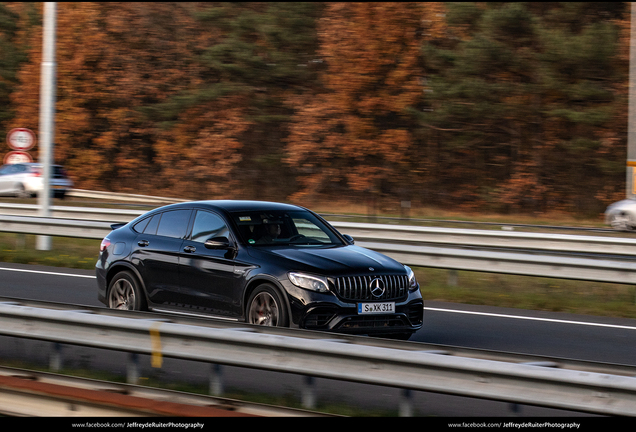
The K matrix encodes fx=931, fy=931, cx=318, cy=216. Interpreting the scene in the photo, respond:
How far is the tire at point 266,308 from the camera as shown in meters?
8.46

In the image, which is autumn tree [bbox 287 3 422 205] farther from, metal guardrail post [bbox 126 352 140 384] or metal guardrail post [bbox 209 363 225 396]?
metal guardrail post [bbox 209 363 225 396]

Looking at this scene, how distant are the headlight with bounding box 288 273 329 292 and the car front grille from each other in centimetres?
9

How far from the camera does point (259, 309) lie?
8.77 m

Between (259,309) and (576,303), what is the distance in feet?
19.6

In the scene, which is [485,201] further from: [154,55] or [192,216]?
[192,216]

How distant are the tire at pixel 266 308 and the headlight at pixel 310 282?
232 mm

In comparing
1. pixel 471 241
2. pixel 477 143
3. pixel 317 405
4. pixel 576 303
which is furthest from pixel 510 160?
pixel 317 405

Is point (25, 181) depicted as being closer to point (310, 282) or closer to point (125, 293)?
point (125, 293)

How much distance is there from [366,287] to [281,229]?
53.5 inches

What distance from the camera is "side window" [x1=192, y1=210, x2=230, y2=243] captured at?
9469 millimetres

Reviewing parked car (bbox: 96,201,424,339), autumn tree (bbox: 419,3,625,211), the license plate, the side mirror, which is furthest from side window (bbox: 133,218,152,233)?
autumn tree (bbox: 419,3,625,211)

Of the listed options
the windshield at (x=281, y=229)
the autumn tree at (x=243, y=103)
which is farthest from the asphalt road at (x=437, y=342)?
the autumn tree at (x=243, y=103)

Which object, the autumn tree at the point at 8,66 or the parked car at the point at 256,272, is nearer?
the parked car at the point at 256,272

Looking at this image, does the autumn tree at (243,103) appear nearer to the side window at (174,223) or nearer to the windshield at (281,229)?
the side window at (174,223)
